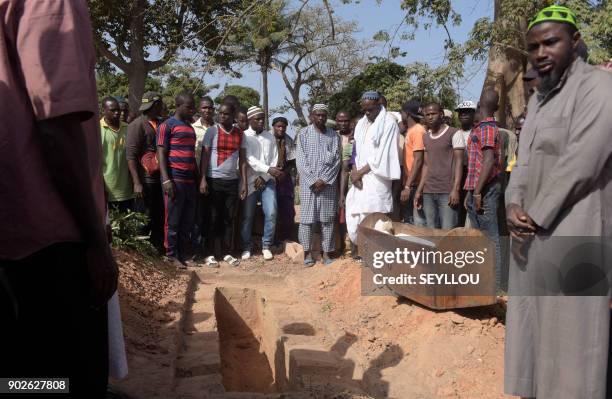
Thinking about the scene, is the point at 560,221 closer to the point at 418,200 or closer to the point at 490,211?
the point at 490,211

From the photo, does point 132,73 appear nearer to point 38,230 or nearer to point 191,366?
point 191,366

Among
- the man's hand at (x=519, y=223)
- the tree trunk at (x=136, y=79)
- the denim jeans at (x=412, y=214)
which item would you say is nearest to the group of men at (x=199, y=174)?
the denim jeans at (x=412, y=214)

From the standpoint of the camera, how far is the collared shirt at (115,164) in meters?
7.21

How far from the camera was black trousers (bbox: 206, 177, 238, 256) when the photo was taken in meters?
8.37

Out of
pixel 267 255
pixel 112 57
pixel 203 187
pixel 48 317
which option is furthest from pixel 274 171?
pixel 112 57

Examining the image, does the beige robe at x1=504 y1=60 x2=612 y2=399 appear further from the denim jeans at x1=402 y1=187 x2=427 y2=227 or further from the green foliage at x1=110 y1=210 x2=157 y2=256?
the green foliage at x1=110 y1=210 x2=157 y2=256

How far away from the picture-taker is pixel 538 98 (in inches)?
127

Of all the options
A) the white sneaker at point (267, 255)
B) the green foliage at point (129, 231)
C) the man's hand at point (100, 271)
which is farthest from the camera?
the white sneaker at point (267, 255)

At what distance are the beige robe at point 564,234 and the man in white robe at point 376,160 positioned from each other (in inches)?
164

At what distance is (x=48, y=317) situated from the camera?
5.96 feet

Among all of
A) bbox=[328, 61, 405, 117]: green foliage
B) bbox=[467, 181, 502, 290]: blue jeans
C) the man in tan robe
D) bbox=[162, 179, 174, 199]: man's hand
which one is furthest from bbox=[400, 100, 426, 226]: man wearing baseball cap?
bbox=[328, 61, 405, 117]: green foliage

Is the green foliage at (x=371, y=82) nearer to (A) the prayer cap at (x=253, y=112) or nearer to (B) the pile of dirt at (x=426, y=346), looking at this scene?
(A) the prayer cap at (x=253, y=112)

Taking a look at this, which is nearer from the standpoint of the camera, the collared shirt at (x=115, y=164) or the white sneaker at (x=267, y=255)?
the collared shirt at (x=115, y=164)

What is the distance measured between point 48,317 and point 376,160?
19.1ft
